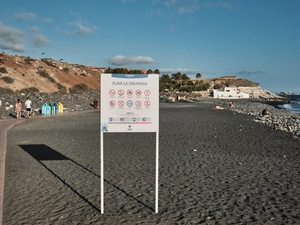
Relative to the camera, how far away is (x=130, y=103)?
499 centimetres

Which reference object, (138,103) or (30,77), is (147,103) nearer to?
(138,103)

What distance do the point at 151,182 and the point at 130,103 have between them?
2747mm

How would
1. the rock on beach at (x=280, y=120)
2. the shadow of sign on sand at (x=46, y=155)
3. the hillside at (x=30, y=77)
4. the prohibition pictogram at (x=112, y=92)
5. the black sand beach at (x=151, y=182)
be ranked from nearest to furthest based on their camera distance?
the prohibition pictogram at (x=112, y=92), the black sand beach at (x=151, y=182), the shadow of sign on sand at (x=46, y=155), the rock on beach at (x=280, y=120), the hillside at (x=30, y=77)

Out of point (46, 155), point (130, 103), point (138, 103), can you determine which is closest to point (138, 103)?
point (138, 103)

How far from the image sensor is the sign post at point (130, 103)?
4.94 meters

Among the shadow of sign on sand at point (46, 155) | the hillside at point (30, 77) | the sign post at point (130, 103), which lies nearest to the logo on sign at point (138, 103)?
the sign post at point (130, 103)

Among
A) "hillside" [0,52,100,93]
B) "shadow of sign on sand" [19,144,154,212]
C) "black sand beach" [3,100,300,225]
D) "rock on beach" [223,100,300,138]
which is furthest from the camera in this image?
"hillside" [0,52,100,93]

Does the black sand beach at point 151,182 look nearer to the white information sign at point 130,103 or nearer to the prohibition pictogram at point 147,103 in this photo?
the white information sign at point 130,103

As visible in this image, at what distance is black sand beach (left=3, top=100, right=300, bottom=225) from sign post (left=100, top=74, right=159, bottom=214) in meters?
1.57

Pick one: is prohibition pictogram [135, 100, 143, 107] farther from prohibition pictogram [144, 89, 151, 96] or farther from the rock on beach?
the rock on beach

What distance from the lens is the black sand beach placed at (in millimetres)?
5137

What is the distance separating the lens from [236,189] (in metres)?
6.51

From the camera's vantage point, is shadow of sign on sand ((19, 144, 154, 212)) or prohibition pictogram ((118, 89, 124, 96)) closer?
prohibition pictogram ((118, 89, 124, 96))

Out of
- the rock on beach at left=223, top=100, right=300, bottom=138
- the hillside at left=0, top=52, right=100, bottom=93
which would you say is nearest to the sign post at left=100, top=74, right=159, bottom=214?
the rock on beach at left=223, top=100, right=300, bottom=138
